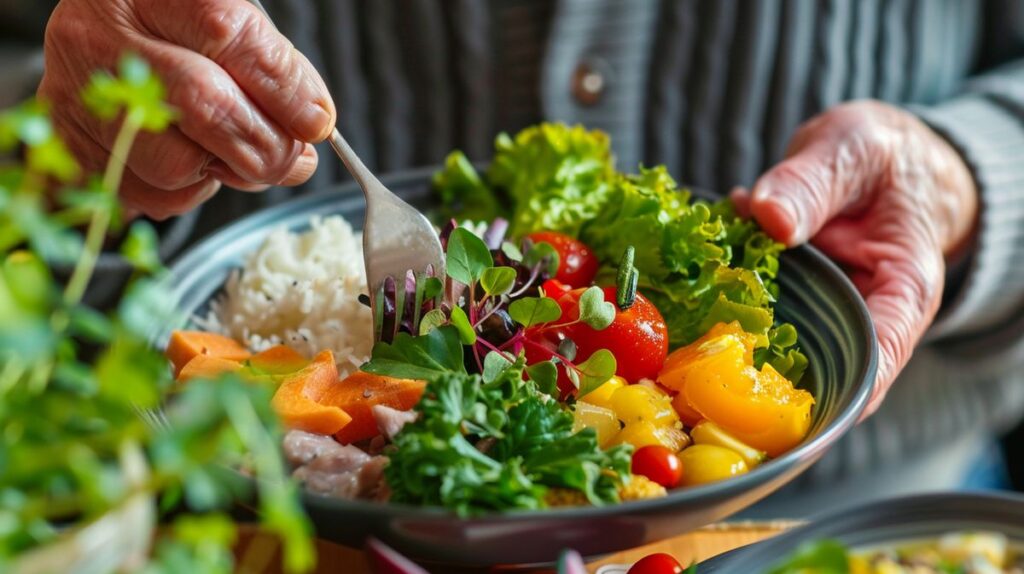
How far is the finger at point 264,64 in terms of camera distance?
1.03 meters

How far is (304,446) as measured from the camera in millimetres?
904

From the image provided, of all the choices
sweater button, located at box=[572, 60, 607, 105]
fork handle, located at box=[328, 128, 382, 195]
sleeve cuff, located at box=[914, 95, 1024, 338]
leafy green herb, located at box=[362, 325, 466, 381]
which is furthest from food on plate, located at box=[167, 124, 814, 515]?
sleeve cuff, located at box=[914, 95, 1024, 338]

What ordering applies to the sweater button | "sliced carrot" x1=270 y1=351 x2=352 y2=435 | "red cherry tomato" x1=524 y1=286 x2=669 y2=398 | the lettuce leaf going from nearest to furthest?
1. "sliced carrot" x1=270 y1=351 x2=352 y2=435
2. "red cherry tomato" x1=524 y1=286 x2=669 y2=398
3. the lettuce leaf
4. the sweater button

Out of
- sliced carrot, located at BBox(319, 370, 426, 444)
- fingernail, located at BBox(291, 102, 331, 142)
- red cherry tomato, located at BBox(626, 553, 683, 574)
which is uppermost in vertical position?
fingernail, located at BBox(291, 102, 331, 142)

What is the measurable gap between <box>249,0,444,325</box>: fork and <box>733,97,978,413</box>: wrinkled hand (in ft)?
1.46

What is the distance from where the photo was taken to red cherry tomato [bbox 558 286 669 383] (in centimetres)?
108

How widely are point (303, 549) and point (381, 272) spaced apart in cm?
71

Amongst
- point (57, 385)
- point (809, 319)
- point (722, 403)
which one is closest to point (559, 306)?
point (722, 403)

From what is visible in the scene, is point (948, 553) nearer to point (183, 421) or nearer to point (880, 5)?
point (183, 421)

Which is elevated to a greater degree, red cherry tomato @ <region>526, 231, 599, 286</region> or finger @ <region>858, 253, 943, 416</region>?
red cherry tomato @ <region>526, 231, 599, 286</region>

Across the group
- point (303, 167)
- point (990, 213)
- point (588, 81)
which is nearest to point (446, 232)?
point (303, 167)

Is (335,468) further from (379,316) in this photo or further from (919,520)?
(919,520)

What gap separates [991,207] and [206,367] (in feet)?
4.29

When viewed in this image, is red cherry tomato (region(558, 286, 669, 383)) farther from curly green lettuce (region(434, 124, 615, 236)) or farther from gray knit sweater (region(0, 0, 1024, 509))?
gray knit sweater (region(0, 0, 1024, 509))
